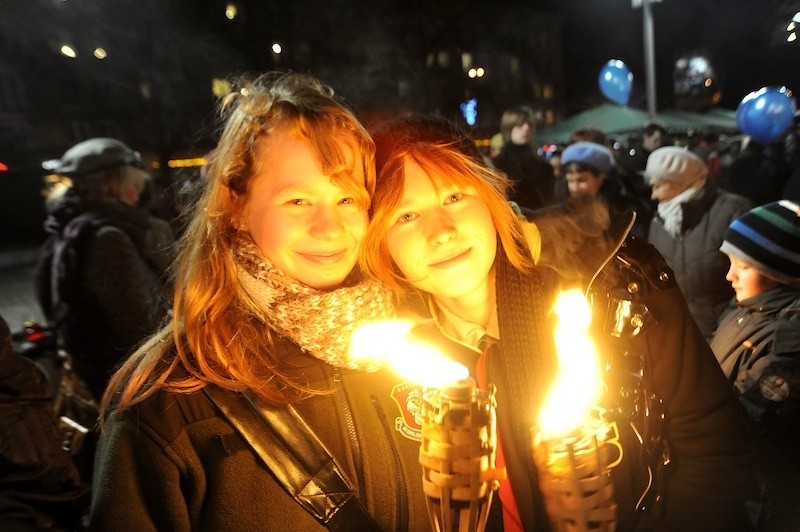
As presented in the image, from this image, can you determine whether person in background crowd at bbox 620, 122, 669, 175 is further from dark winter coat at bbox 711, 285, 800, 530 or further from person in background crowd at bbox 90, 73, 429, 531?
person in background crowd at bbox 90, 73, 429, 531

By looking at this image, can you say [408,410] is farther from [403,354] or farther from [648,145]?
[648,145]

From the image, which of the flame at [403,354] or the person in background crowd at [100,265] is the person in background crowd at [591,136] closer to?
the person in background crowd at [100,265]

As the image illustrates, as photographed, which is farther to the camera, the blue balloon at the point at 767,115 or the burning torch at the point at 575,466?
the blue balloon at the point at 767,115

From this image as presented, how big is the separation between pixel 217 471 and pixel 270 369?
0.33 metres

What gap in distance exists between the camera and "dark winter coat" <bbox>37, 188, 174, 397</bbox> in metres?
4.07

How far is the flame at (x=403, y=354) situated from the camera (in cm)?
138

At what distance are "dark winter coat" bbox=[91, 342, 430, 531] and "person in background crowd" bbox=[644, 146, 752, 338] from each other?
379 cm

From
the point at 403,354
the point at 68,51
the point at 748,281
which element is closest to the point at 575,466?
the point at 403,354

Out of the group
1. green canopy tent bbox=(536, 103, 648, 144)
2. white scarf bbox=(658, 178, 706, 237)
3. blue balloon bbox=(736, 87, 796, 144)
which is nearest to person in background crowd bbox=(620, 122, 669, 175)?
blue balloon bbox=(736, 87, 796, 144)

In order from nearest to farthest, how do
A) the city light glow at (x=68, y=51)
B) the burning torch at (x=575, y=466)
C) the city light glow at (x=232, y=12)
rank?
the burning torch at (x=575, y=466), the city light glow at (x=68, y=51), the city light glow at (x=232, y=12)

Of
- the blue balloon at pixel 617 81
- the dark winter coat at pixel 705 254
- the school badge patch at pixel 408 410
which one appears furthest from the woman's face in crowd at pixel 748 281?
the blue balloon at pixel 617 81

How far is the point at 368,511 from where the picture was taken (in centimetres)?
173

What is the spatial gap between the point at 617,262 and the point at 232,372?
1311mm

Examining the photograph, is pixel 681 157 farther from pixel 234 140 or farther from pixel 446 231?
pixel 234 140
